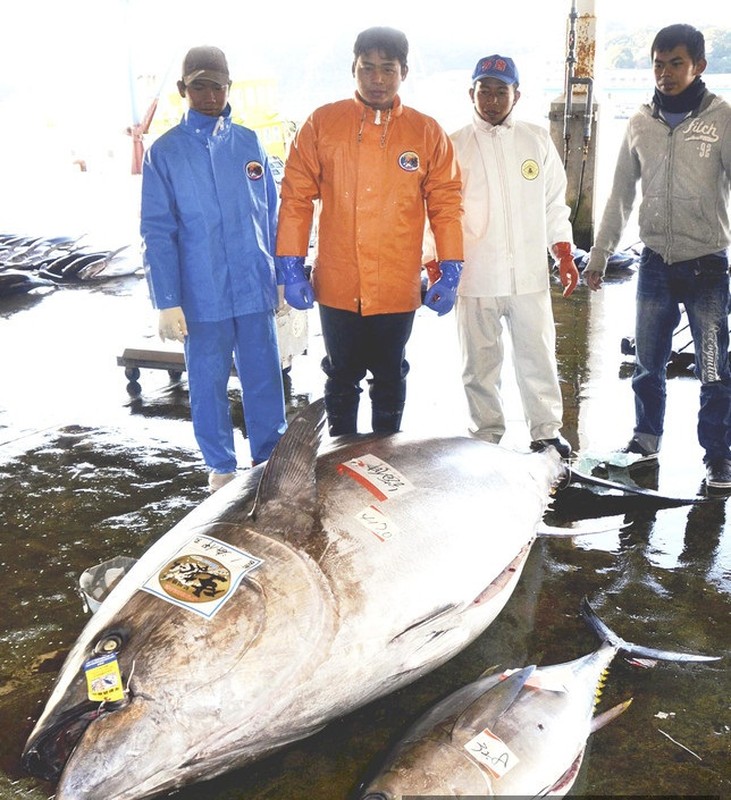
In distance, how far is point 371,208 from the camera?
11.4 ft

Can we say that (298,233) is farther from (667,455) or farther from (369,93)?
(667,455)

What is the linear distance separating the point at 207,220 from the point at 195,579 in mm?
2120

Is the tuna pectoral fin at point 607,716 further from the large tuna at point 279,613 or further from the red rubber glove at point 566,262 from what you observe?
the red rubber glove at point 566,262

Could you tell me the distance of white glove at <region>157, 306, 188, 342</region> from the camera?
362 centimetres

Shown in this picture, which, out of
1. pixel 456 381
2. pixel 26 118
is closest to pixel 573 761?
pixel 456 381

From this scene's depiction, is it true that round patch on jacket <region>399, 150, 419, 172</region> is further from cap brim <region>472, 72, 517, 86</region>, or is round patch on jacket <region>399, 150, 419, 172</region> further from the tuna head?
the tuna head

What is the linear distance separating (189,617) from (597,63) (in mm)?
9489

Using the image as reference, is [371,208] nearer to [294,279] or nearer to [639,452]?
[294,279]

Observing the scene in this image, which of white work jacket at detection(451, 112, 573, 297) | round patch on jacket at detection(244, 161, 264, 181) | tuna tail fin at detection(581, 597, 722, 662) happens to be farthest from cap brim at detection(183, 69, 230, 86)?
tuna tail fin at detection(581, 597, 722, 662)

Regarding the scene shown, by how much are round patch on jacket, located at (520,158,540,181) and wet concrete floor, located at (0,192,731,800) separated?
4.23ft

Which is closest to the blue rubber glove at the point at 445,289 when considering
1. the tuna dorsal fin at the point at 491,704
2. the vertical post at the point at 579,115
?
the tuna dorsal fin at the point at 491,704

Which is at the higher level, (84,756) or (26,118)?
(26,118)

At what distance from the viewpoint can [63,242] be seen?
10.8 meters

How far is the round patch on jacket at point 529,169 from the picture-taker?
→ 3695 millimetres
